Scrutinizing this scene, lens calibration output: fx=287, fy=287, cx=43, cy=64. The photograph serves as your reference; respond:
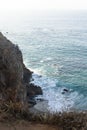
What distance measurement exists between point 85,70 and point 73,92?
10.0 m

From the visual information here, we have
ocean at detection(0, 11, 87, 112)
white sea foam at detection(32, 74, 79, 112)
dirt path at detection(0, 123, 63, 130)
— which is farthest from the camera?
ocean at detection(0, 11, 87, 112)

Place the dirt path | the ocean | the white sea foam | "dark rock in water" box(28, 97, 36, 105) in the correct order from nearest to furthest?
the dirt path → "dark rock in water" box(28, 97, 36, 105) → the white sea foam → the ocean

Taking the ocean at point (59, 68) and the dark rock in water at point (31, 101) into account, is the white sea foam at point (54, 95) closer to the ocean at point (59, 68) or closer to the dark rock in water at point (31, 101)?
the ocean at point (59, 68)

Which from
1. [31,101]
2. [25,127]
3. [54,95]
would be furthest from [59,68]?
[25,127]

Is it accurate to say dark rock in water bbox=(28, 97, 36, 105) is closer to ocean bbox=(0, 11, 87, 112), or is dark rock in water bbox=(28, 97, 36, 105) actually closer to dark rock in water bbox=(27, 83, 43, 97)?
dark rock in water bbox=(27, 83, 43, 97)

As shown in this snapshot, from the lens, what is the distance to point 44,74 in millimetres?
47312

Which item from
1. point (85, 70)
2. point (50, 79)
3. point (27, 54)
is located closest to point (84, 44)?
point (27, 54)

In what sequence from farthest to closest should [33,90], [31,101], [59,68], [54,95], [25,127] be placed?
[59,68] < [54,95] < [33,90] < [31,101] < [25,127]

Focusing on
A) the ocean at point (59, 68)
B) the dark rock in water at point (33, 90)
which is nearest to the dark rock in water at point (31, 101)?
the dark rock in water at point (33, 90)

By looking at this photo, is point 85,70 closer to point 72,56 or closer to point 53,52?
point 72,56

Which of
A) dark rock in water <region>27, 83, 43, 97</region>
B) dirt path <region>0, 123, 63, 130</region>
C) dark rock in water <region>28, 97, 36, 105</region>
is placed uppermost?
dirt path <region>0, 123, 63, 130</region>

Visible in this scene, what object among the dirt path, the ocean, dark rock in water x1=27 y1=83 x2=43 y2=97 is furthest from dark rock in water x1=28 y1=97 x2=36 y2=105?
the dirt path

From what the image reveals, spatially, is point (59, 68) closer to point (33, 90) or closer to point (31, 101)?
point (33, 90)

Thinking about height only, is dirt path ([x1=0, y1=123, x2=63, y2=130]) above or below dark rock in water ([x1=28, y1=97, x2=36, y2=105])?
above
